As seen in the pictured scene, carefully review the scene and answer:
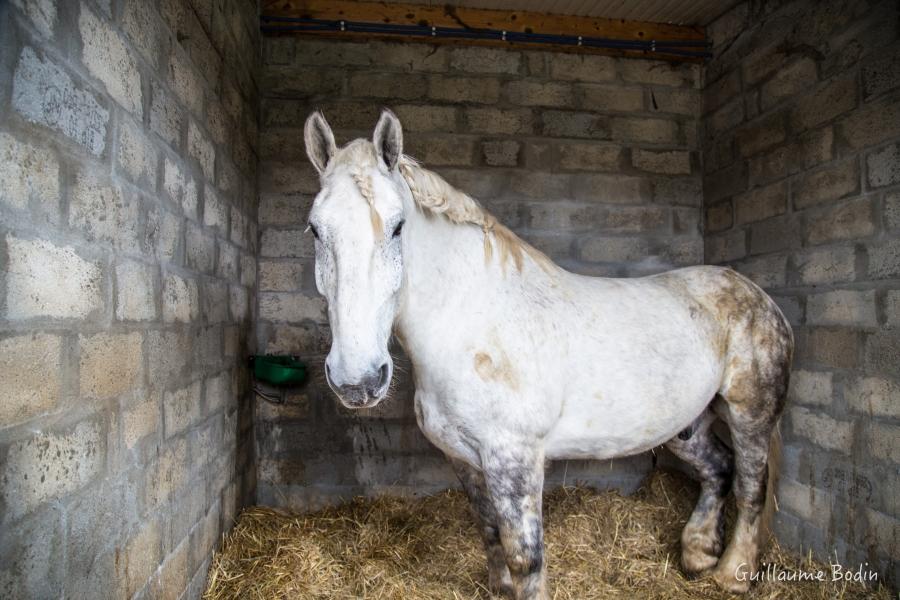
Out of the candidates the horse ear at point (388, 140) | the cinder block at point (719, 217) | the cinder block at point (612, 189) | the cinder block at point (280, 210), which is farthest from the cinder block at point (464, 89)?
the horse ear at point (388, 140)

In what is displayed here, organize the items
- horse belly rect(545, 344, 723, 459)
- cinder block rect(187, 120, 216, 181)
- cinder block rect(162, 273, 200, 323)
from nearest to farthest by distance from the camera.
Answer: cinder block rect(162, 273, 200, 323), horse belly rect(545, 344, 723, 459), cinder block rect(187, 120, 216, 181)

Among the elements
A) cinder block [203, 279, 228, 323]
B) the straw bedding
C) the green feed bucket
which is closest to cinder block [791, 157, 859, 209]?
the straw bedding

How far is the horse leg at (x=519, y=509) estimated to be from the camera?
1.70 meters

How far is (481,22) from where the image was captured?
132 inches

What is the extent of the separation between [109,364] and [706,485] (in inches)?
103

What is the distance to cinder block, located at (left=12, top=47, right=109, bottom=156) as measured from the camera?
1025 mm

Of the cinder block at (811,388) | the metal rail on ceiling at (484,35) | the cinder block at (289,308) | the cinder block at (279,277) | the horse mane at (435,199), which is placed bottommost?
the cinder block at (811,388)

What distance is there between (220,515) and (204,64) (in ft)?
6.56

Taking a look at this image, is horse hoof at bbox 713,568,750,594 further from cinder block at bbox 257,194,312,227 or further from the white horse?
cinder block at bbox 257,194,312,227

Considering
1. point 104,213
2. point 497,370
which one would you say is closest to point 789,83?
point 497,370

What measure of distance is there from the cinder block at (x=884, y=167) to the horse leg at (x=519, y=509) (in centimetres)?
193

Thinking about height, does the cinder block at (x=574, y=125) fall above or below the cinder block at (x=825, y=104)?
above

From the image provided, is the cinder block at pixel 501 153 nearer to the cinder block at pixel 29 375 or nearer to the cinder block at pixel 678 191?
the cinder block at pixel 678 191

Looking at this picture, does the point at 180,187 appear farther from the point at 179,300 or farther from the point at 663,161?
the point at 663,161
